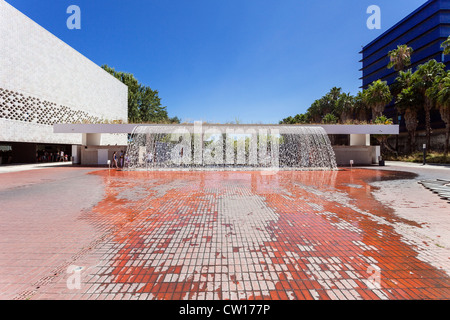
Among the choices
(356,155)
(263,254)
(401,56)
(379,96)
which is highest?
(401,56)

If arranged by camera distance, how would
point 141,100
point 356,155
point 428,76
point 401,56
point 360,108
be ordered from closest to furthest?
point 356,155 < point 428,76 < point 401,56 < point 360,108 < point 141,100

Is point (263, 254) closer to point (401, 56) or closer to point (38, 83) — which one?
point (38, 83)

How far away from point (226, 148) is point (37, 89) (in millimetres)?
23098

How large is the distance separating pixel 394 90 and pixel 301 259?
43.1 meters

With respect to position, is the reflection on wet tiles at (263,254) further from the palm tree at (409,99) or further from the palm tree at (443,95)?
the palm tree at (409,99)

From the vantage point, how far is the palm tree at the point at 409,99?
3112cm

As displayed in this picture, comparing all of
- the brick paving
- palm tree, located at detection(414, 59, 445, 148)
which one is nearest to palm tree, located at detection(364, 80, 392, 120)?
palm tree, located at detection(414, 59, 445, 148)

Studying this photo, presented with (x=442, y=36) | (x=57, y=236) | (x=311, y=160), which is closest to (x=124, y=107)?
(x=311, y=160)

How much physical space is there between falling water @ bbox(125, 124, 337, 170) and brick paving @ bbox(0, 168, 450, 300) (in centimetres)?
1312

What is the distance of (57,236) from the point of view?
175 inches

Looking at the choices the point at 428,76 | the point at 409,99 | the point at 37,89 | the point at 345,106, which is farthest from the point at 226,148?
the point at 345,106

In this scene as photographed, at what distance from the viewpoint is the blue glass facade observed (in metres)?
40.5

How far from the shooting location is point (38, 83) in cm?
2509
